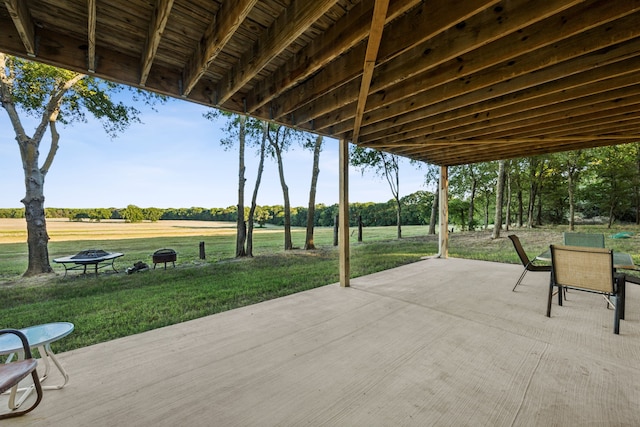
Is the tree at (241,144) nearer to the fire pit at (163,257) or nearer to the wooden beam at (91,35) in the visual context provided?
the fire pit at (163,257)

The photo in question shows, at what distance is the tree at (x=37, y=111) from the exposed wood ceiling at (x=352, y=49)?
517cm

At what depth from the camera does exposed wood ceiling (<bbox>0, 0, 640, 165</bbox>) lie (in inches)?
62.2

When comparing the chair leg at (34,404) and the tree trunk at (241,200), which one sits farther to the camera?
the tree trunk at (241,200)

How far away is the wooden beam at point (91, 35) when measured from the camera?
1.41 m

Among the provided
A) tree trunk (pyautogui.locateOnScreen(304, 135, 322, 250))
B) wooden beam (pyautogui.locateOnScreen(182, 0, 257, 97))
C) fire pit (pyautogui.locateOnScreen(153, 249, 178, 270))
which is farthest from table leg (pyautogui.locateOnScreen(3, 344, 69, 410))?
tree trunk (pyautogui.locateOnScreen(304, 135, 322, 250))

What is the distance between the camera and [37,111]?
5.48 metres

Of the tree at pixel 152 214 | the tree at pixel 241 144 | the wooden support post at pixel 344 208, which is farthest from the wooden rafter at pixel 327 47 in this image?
the tree at pixel 152 214

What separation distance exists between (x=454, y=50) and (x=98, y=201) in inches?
428

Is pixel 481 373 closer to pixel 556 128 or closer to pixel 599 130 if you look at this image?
pixel 556 128

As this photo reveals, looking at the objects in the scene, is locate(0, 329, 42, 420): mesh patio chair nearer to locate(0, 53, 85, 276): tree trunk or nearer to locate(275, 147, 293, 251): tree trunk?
locate(0, 53, 85, 276): tree trunk

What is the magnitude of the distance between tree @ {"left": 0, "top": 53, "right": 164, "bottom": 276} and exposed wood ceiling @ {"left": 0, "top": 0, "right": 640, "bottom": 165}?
5.17 metres

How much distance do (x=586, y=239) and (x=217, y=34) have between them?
5.76m

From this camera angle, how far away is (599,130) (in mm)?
3764

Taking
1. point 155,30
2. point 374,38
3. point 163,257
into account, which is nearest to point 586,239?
point 374,38
